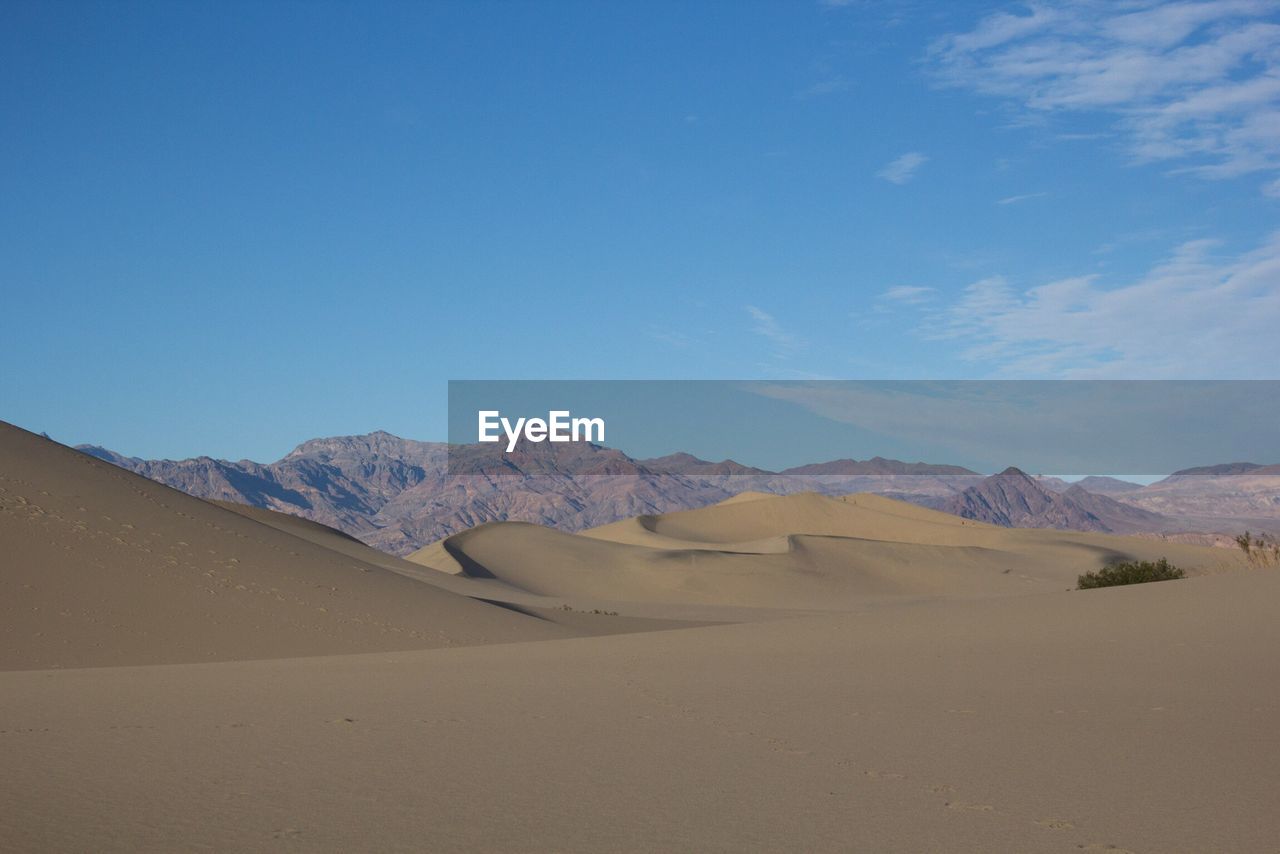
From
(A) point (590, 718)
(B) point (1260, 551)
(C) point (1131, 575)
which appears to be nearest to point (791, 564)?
(C) point (1131, 575)

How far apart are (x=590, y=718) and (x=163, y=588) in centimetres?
1591

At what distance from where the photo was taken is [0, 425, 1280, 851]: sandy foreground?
5.98m

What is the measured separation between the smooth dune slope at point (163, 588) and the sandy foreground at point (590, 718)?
0.08 m

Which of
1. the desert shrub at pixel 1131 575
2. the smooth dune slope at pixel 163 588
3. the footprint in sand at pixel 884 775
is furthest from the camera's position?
the desert shrub at pixel 1131 575

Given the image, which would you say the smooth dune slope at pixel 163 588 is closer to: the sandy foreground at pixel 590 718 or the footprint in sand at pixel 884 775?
the sandy foreground at pixel 590 718

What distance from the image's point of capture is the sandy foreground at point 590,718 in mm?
5980

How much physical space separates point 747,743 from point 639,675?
4.80 meters

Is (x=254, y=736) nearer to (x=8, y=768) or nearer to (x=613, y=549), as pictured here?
(x=8, y=768)

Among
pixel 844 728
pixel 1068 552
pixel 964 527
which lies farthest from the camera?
pixel 964 527

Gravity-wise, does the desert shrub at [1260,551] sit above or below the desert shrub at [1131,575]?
above

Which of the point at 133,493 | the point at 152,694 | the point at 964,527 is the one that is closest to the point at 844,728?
the point at 152,694

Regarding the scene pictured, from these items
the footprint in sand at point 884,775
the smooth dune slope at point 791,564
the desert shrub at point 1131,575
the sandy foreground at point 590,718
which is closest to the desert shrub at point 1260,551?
the desert shrub at point 1131,575

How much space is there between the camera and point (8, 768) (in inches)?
283

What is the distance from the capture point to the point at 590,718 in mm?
9758
